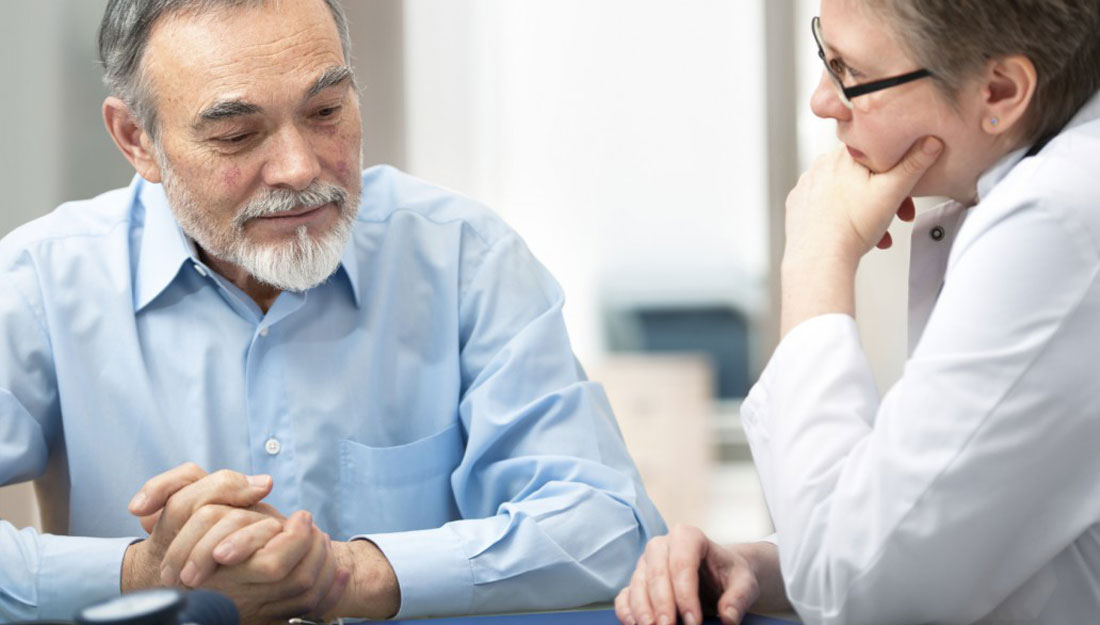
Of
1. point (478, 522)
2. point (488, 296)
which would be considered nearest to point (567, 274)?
point (488, 296)

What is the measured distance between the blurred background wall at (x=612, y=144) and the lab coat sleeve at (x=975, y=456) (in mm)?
2277

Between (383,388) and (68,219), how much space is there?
1.79ft

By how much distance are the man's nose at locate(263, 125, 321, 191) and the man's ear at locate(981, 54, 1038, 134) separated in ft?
2.80

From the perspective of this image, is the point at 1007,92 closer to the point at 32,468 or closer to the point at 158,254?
the point at 158,254

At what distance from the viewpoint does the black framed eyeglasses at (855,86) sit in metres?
1.11

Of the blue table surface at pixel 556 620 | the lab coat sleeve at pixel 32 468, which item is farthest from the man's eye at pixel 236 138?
the blue table surface at pixel 556 620

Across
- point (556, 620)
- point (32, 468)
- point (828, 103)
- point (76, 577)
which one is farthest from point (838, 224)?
point (32, 468)

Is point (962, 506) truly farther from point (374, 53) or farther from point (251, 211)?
point (374, 53)

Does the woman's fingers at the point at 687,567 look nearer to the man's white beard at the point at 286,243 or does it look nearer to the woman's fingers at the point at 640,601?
the woman's fingers at the point at 640,601

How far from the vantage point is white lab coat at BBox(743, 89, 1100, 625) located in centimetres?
96

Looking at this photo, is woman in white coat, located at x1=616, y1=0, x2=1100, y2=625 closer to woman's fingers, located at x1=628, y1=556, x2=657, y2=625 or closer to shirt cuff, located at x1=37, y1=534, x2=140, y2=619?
woman's fingers, located at x1=628, y1=556, x2=657, y2=625

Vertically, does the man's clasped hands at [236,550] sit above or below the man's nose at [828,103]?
below

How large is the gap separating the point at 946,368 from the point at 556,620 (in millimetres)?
476

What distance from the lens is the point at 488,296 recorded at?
172cm
